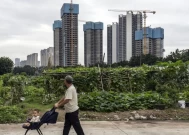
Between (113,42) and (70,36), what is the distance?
45.1ft

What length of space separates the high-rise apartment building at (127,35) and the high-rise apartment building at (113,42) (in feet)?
3.20

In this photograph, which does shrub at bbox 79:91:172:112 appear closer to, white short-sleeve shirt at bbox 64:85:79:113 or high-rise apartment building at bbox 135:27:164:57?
white short-sleeve shirt at bbox 64:85:79:113

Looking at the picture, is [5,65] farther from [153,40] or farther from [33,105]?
[33,105]

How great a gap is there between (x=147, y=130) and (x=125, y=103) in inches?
110

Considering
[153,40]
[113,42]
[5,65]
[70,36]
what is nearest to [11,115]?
[5,65]

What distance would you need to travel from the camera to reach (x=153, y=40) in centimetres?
7444

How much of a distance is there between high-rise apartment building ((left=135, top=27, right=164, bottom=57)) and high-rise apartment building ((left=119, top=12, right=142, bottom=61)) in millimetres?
1468

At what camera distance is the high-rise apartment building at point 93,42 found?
60031 mm

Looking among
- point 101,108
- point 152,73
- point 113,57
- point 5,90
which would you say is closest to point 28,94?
point 5,90

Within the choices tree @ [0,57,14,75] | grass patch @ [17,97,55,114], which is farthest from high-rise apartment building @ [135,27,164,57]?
grass patch @ [17,97,55,114]

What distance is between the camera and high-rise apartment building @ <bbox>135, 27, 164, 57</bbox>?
225ft

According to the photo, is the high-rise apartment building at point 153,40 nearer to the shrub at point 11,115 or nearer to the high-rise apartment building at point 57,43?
the high-rise apartment building at point 57,43

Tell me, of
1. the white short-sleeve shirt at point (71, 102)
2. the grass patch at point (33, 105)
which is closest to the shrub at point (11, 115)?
the grass patch at point (33, 105)

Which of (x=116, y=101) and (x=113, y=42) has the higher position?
(x=113, y=42)
